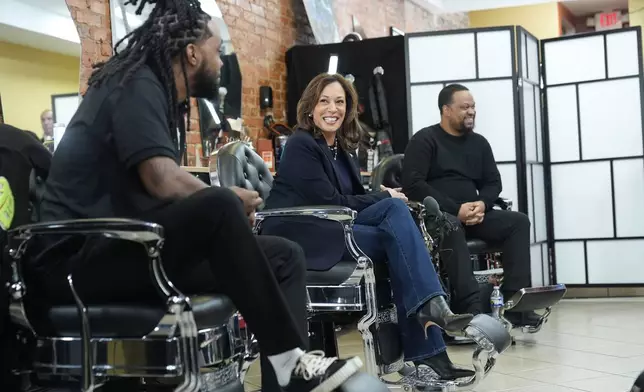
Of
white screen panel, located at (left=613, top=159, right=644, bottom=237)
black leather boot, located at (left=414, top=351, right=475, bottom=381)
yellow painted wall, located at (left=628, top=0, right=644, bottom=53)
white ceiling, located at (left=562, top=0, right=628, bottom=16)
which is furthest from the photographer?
white ceiling, located at (left=562, top=0, right=628, bottom=16)

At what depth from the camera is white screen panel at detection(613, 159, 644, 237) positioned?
5.80 metres

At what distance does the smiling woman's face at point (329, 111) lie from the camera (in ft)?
10.8

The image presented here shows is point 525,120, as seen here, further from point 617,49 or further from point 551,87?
point 617,49

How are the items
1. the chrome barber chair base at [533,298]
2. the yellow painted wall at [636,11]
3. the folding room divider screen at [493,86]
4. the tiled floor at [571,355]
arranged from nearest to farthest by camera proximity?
1. the tiled floor at [571,355]
2. the chrome barber chair base at [533,298]
3. the folding room divider screen at [493,86]
4. the yellow painted wall at [636,11]

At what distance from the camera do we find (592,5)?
11.0 m

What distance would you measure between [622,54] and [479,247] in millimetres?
2522

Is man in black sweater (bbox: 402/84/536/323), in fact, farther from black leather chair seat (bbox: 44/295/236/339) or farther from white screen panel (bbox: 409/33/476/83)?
black leather chair seat (bbox: 44/295/236/339)

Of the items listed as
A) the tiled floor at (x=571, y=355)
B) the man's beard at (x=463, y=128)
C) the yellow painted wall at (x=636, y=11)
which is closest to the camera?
the tiled floor at (x=571, y=355)

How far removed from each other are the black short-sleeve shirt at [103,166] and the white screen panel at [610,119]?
460cm

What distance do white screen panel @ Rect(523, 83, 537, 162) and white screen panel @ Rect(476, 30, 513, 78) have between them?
23cm

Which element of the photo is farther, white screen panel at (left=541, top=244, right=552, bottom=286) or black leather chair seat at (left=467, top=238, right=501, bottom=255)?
white screen panel at (left=541, top=244, right=552, bottom=286)

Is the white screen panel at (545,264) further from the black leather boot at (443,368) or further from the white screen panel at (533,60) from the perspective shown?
the black leather boot at (443,368)

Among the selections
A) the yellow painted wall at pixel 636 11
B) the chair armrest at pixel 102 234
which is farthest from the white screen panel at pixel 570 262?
the yellow painted wall at pixel 636 11

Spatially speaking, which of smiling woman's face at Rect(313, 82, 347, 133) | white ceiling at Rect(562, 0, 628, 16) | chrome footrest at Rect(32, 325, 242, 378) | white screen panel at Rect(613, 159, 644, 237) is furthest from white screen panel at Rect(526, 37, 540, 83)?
white ceiling at Rect(562, 0, 628, 16)
